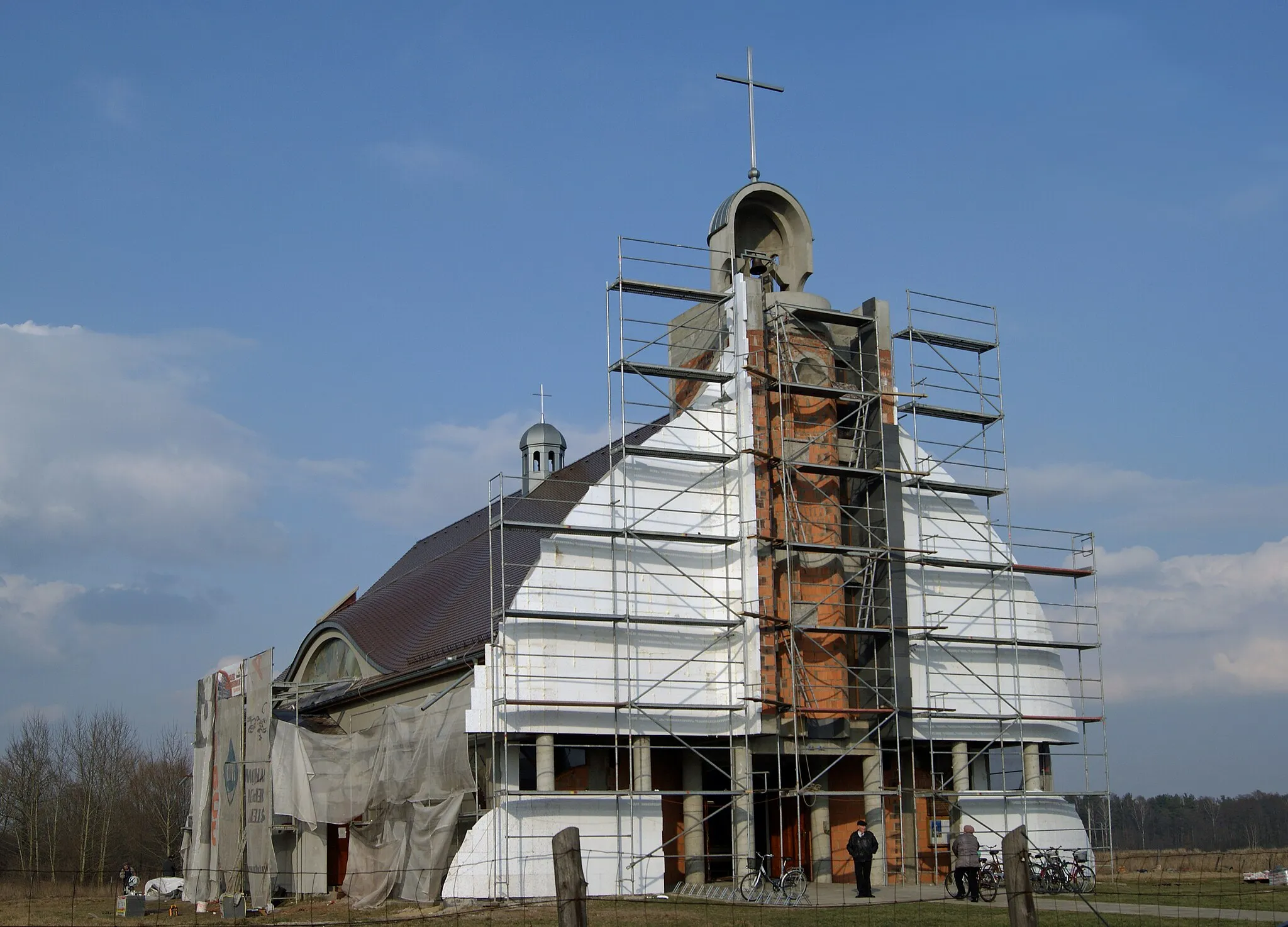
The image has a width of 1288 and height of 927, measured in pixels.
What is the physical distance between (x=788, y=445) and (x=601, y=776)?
7.58 m

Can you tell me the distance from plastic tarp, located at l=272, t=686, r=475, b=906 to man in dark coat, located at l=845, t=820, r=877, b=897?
22.6 ft

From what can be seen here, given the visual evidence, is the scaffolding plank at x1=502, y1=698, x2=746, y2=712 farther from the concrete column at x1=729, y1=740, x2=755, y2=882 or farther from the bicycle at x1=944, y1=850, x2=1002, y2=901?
the bicycle at x1=944, y1=850, x2=1002, y2=901

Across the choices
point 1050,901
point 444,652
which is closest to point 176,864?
point 444,652

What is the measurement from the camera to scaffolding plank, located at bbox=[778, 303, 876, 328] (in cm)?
3048

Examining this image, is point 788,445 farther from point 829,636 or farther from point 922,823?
point 922,823

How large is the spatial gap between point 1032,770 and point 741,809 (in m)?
7.23

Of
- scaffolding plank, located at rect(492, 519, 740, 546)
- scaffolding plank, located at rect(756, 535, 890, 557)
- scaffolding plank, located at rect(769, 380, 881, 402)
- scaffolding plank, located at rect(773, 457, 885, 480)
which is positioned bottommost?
scaffolding plank, located at rect(756, 535, 890, 557)

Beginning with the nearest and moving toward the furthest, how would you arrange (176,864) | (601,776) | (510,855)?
(510,855) → (601,776) → (176,864)

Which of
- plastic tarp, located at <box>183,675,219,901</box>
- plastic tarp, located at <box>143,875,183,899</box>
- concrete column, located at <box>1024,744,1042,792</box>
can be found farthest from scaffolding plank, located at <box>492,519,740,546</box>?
plastic tarp, located at <box>143,875,183,899</box>

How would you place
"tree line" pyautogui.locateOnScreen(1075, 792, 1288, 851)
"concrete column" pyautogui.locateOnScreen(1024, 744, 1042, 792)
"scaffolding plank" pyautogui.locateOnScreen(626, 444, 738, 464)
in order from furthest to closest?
"tree line" pyautogui.locateOnScreen(1075, 792, 1288, 851)
"concrete column" pyautogui.locateOnScreen(1024, 744, 1042, 792)
"scaffolding plank" pyautogui.locateOnScreen(626, 444, 738, 464)

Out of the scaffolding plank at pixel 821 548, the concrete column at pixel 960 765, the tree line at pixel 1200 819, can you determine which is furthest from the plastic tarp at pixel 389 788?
the tree line at pixel 1200 819

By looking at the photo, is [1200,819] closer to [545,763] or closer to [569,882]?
[545,763]

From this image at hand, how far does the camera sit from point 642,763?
27.1 meters

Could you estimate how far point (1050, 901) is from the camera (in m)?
23.5
